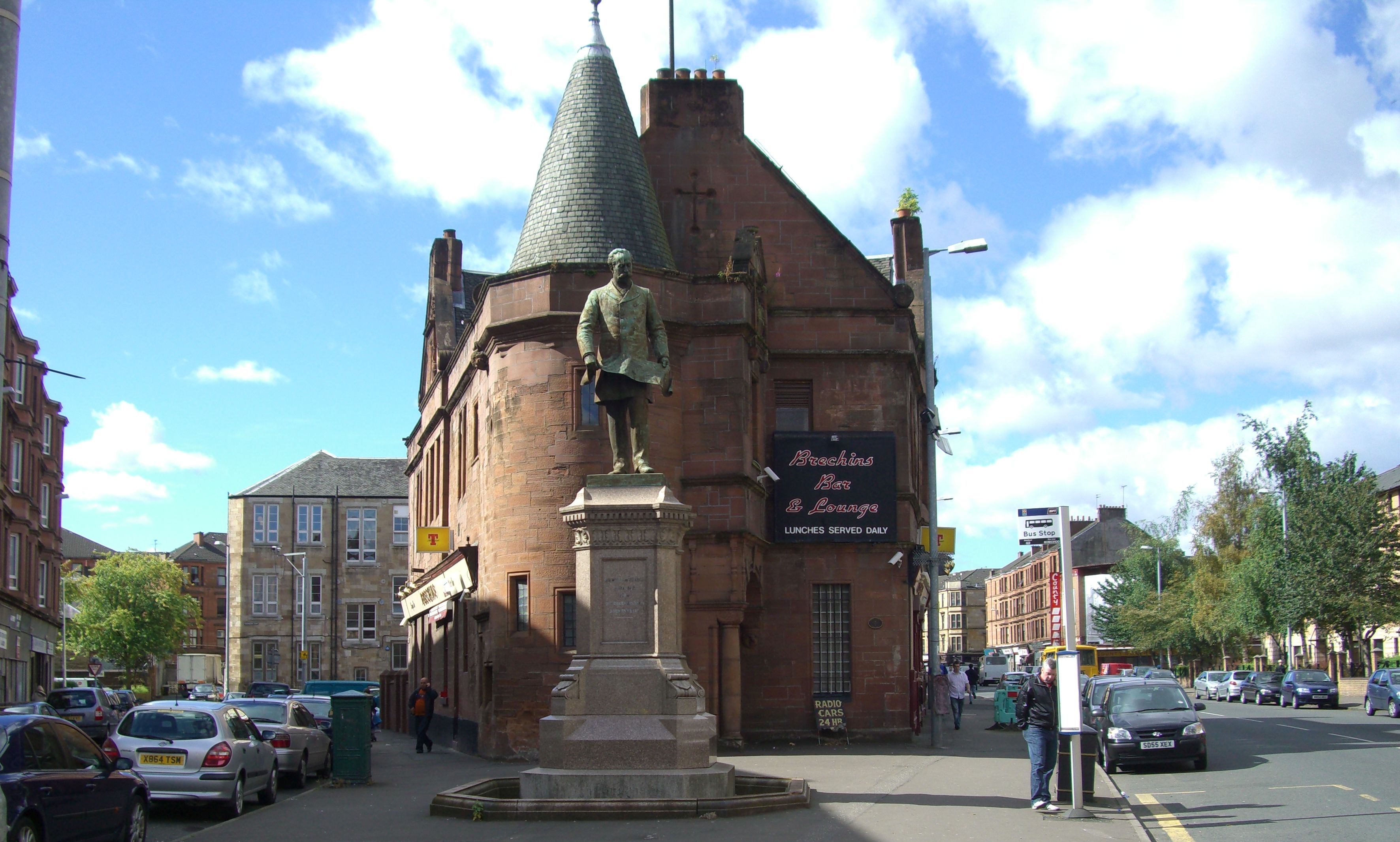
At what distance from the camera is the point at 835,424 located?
28.5m

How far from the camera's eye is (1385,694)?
128 ft

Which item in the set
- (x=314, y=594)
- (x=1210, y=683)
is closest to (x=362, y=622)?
(x=314, y=594)

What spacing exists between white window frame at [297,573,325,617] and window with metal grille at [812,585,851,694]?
53371 mm

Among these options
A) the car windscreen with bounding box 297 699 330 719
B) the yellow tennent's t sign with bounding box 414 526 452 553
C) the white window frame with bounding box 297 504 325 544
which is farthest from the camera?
the white window frame with bounding box 297 504 325 544

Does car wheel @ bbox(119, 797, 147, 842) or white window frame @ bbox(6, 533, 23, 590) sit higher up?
white window frame @ bbox(6, 533, 23, 590)

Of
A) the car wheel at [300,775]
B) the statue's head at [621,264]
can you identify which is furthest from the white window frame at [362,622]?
the statue's head at [621,264]

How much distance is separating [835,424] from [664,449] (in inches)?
204

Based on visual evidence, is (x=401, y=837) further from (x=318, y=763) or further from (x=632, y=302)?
(x=318, y=763)

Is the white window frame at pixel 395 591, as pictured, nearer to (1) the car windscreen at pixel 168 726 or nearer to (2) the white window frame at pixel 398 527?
(2) the white window frame at pixel 398 527

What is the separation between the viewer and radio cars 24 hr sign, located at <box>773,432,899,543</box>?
90.5 ft

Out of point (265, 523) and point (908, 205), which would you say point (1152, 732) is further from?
point (265, 523)

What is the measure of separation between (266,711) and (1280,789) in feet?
47.4

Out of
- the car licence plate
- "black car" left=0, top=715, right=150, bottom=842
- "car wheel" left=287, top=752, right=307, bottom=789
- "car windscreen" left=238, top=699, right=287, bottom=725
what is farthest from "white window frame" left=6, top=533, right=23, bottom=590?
"black car" left=0, top=715, right=150, bottom=842

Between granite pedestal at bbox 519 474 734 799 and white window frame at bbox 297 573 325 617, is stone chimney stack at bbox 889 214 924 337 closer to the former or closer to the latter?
granite pedestal at bbox 519 474 734 799
